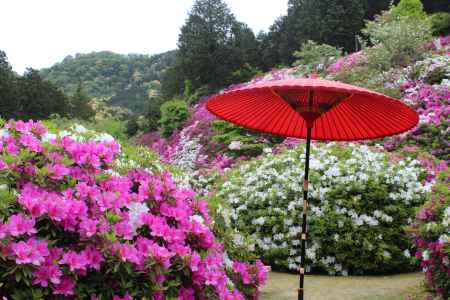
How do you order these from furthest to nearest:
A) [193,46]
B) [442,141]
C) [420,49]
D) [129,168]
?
[193,46] → [420,49] → [442,141] → [129,168]

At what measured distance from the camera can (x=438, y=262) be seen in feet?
9.89

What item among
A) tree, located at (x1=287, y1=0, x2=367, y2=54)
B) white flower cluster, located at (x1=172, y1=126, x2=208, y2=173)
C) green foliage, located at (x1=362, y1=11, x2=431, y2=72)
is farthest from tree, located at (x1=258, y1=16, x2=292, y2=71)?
green foliage, located at (x1=362, y1=11, x2=431, y2=72)

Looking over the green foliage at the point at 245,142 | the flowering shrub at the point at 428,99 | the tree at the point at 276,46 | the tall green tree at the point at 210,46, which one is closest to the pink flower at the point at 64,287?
the flowering shrub at the point at 428,99

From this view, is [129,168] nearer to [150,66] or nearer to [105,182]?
[105,182]

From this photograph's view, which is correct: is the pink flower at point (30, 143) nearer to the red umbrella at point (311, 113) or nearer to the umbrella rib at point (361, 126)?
the red umbrella at point (311, 113)

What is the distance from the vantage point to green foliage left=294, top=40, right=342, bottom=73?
15.4m

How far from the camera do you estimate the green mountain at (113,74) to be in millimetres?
42188

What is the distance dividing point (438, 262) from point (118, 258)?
2.00 meters

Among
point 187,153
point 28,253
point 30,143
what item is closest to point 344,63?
point 187,153

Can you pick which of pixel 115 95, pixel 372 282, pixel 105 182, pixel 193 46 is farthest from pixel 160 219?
Answer: pixel 115 95

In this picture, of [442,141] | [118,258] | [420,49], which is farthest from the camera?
[420,49]

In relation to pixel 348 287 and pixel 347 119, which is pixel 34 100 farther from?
pixel 347 119

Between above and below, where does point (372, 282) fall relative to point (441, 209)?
below

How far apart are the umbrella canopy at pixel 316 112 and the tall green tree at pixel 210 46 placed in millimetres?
17883
